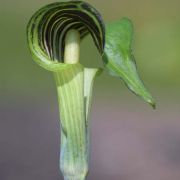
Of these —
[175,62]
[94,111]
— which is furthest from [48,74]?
[175,62]

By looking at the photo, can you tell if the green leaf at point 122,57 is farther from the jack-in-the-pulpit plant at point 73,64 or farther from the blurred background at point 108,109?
the blurred background at point 108,109

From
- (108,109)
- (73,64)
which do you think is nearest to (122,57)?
(73,64)

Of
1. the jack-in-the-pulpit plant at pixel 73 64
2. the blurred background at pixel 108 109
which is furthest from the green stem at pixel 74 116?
the blurred background at pixel 108 109

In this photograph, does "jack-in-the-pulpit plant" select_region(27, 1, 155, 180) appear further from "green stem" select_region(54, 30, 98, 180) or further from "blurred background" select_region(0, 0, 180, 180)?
"blurred background" select_region(0, 0, 180, 180)

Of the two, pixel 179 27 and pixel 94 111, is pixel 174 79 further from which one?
pixel 94 111

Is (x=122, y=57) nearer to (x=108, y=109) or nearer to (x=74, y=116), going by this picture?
(x=74, y=116)

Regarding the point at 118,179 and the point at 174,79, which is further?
the point at 174,79
